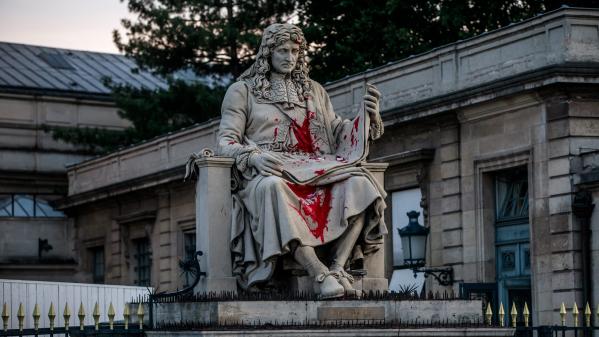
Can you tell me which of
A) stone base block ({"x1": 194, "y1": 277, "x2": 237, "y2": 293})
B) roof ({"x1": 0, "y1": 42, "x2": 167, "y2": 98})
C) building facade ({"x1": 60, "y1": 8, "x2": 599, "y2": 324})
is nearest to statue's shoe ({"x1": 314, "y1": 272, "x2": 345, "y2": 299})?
stone base block ({"x1": 194, "y1": 277, "x2": 237, "y2": 293})

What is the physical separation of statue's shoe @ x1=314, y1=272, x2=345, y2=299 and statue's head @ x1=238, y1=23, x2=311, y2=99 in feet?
7.02

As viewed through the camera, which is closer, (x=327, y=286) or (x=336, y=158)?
(x=327, y=286)

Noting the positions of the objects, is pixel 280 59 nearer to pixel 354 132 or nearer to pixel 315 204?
pixel 354 132

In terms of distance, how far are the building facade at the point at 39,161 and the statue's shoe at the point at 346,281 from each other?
32.6m

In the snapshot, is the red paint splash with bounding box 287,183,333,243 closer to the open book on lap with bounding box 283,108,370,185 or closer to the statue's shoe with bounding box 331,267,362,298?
the open book on lap with bounding box 283,108,370,185

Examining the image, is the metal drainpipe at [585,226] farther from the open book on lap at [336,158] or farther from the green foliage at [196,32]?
the green foliage at [196,32]

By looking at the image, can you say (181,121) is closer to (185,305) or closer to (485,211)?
(485,211)

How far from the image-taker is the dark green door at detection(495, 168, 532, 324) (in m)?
29.1

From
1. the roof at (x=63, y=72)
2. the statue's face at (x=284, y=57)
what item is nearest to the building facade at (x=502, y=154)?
the statue's face at (x=284, y=57)

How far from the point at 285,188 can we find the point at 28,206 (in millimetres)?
35730

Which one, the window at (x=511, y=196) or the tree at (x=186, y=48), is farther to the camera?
the tree at (x=186, y=48)

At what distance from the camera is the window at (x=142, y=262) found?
44438 mm

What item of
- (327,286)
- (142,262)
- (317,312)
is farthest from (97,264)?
(317,312)

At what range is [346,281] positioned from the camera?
16.0m
